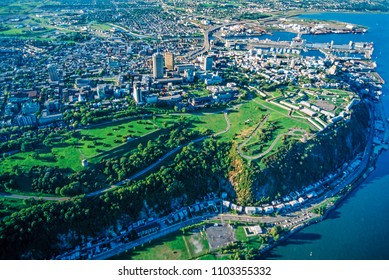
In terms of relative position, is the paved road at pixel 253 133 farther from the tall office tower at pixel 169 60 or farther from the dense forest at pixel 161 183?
the tall office tower at pixel 169 60

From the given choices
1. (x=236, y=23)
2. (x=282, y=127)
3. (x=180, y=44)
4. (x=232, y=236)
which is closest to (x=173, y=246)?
(x=232, y=236)

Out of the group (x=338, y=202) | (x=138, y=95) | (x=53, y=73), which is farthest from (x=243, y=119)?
(x=53, y=73)

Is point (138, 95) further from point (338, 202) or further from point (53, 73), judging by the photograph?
point (338, 202)

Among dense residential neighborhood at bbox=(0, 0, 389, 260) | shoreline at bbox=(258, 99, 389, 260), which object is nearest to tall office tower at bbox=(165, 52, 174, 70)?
dense residential neighborhood at bbox=(0, 0, 389, 260)

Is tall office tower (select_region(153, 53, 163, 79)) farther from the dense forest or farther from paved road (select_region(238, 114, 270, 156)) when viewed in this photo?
paved road (select_region(238, 114, 270, 156))

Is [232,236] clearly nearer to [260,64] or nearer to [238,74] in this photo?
[238,74]

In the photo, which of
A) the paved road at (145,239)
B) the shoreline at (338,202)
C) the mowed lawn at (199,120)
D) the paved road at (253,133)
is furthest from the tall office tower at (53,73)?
the shoreline at (338,202)
